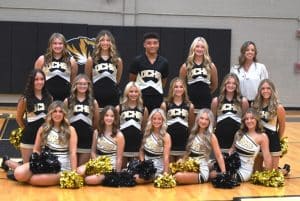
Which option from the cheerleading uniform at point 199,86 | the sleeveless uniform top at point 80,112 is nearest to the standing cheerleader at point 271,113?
the cheerleading uniform at point 199,86

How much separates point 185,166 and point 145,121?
2.14 feet

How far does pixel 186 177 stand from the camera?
4.81 meters

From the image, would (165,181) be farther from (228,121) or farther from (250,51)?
(250,51)

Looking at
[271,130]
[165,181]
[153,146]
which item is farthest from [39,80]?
[271,130]

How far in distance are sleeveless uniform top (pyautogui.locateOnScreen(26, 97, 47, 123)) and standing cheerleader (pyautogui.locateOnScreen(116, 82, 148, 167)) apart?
0.73 meters

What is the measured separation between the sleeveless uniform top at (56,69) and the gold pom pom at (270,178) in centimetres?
222

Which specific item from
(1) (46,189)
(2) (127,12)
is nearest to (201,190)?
(1) (46,189)

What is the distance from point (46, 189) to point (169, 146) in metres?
1.24

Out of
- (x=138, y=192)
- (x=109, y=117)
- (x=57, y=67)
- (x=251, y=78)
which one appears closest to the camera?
(x=138, y=192)

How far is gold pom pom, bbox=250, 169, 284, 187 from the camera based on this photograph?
4.84 metres

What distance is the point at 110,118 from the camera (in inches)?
189

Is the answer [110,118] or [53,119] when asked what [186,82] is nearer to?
[110,118]

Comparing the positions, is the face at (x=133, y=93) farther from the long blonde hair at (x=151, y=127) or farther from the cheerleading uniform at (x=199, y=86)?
the cheerleading uniform at (x=199, y=86)

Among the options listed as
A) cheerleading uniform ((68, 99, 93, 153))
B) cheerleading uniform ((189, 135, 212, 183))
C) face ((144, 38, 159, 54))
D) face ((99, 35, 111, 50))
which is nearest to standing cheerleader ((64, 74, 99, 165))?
cheerleading uniform ((68, 99, 93, 153))
